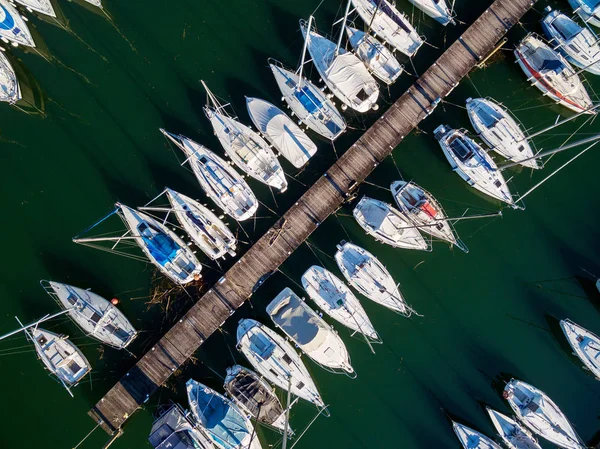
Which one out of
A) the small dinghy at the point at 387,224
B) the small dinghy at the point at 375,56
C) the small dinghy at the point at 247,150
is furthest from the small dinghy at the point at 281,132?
the small dinghy at the point at 375,56

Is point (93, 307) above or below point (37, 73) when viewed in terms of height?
below

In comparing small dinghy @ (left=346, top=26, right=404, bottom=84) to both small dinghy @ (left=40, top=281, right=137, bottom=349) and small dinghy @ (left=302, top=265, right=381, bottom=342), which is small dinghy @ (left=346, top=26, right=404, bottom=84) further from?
small dinghy @ (left=40, top=281, right=137, bottom=349)

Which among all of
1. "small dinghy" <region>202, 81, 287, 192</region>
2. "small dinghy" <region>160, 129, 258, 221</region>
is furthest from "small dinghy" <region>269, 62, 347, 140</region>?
"small dinghy" <region>160, 129, 258, 221</region>

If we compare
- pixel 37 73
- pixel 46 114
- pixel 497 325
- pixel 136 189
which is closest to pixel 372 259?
pixel 497 325

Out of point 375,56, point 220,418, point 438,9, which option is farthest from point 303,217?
point 438,9

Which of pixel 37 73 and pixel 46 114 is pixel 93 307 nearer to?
pixel 46 114

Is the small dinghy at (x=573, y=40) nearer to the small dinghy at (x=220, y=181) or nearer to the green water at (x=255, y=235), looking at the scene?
the green water at (x=255, y=235)
